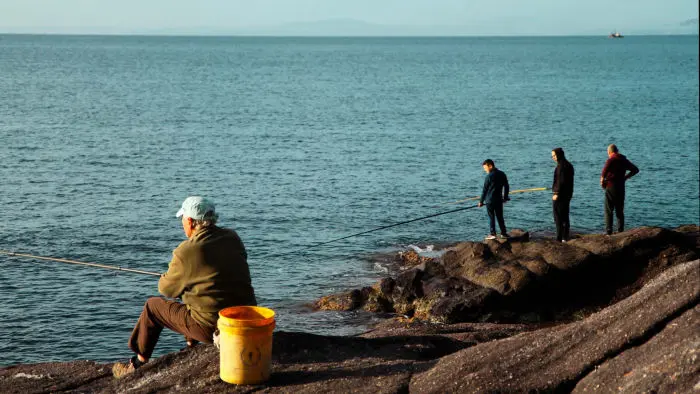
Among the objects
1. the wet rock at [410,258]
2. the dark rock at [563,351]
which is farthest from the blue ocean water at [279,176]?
the dark rock at [563,351]

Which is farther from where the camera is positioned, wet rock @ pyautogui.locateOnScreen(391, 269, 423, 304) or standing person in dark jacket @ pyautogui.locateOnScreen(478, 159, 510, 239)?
standing person in dark jacket @ pyautogui.locateOnScreen(478, 159, 510, 239)

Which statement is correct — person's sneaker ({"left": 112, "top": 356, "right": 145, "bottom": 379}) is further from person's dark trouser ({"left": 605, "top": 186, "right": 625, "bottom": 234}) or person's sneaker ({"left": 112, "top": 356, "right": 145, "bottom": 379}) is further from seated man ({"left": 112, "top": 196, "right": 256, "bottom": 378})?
person's dark trouser ({"left": 605, "top": 186, "right": 625, "bottom": 234})

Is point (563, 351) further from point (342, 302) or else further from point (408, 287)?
point (342, 302)

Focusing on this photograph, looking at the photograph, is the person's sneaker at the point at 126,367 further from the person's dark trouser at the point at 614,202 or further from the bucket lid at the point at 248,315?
the person's dark trouser at the point at 614,202

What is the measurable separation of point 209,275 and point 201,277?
0.08 metres

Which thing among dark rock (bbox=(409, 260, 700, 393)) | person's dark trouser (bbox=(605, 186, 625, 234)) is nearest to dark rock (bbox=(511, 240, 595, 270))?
person's dark trouser (bbox=(605, 186, 625, 234))

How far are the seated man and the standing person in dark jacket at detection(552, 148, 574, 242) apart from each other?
11.7 meters

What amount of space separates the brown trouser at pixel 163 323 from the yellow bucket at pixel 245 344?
552 mm

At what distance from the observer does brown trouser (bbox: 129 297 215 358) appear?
32.9 ft

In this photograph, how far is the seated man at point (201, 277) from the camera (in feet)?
31.8

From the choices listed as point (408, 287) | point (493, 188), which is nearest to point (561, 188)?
point (493, 188)

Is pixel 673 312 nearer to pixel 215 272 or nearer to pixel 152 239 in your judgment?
pixel 215 272

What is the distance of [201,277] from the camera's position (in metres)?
9.76

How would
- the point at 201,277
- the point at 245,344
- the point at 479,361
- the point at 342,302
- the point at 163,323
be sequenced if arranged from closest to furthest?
1. the point at 245,344
2. the point at 479,361
3. the point at 201,277
4. the point at 163,323
5. the point at 342,302
